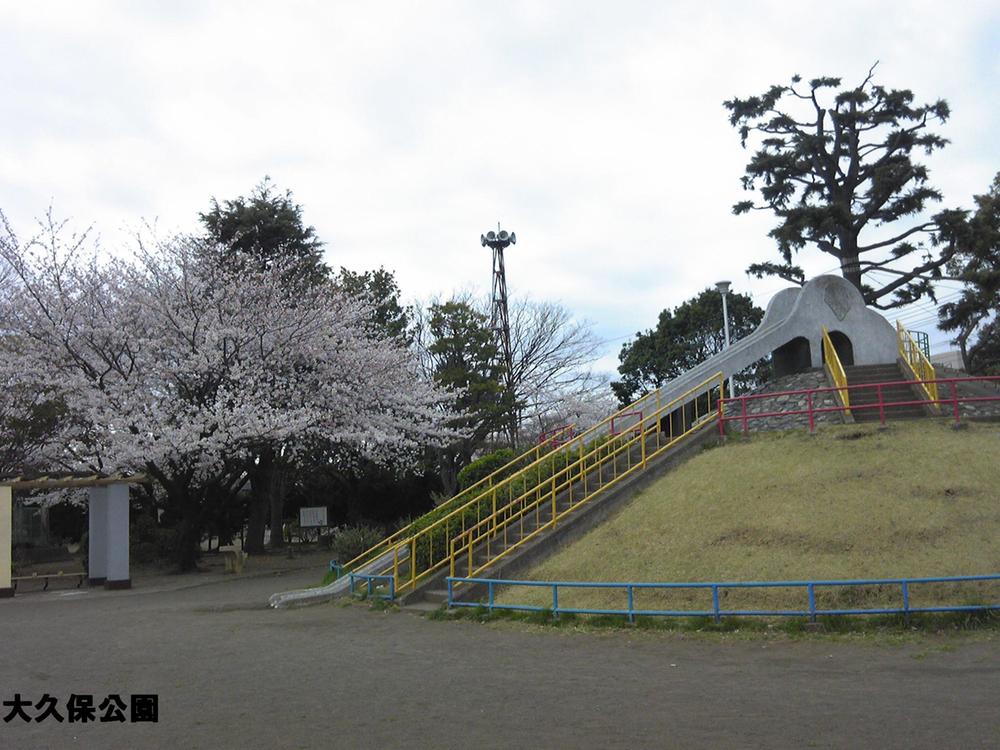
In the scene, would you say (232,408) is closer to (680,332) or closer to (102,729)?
(102,729)

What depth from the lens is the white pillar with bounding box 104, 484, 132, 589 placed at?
21.7m

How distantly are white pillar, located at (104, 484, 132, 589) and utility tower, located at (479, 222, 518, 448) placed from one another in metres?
17.5

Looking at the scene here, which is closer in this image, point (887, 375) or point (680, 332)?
point (887, 375)

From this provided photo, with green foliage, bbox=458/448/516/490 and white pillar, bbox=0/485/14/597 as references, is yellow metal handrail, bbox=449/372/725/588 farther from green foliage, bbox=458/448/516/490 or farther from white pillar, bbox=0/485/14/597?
white pillar, bbox=0/485/14/597

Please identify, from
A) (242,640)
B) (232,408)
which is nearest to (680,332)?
(232,408)

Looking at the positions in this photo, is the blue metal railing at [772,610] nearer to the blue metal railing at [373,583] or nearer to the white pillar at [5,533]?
the blue metal railing at [373,583]

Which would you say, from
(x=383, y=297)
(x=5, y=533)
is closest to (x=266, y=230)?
(x=383, y=297)

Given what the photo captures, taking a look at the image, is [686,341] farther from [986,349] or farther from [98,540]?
[98,540]

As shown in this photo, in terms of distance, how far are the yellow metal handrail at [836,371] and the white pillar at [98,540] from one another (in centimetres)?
1854

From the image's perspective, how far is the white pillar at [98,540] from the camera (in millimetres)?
22734

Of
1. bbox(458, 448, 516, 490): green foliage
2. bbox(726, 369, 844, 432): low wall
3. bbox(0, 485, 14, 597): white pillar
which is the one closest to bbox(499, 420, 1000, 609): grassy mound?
bbox(726, 369, 844, 432): low wall

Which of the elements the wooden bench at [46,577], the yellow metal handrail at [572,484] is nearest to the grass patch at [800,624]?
the yellow metal handrail at [572,484]

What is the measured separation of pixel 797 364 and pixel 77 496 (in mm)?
23236

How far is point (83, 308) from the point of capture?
23.8 metres
